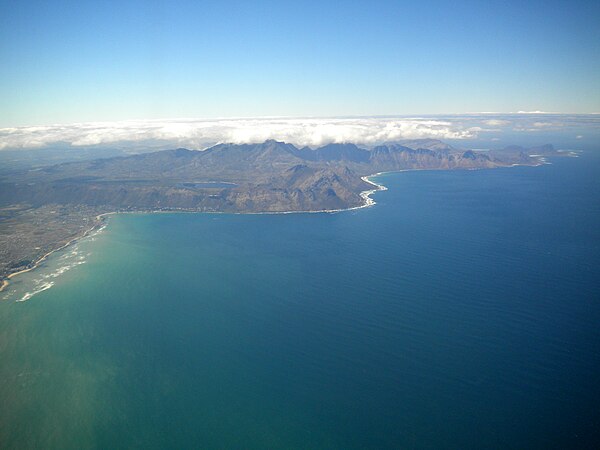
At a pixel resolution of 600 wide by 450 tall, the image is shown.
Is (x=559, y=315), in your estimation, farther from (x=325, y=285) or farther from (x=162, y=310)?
(x=162, y=310)

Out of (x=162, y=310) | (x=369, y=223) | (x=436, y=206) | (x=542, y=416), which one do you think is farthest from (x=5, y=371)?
(x=436, y=206)

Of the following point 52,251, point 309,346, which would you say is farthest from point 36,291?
point 309,346

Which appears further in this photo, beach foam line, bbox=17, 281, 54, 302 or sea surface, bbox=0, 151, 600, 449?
beach foam line, bbox=17, 281, 54, 302

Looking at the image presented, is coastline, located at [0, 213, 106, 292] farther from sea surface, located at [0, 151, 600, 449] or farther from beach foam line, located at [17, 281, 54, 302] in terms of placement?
beach foam line, located at [17, 281, 54, 302]

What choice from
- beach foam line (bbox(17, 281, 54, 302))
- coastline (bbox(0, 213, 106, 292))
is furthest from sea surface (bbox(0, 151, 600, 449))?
coastline (bbox(0, 213, 106, 292))

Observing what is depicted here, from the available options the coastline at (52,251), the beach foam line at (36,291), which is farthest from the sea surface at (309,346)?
the coastline at (52,251)

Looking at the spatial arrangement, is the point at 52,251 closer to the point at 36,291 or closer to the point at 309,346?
the point at 36,291

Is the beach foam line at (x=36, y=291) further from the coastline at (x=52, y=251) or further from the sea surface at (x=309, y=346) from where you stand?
the coastline at (x=52, y=251)

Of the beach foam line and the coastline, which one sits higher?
the beach foam line
